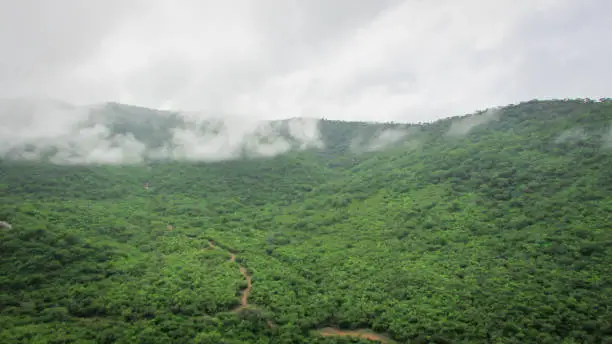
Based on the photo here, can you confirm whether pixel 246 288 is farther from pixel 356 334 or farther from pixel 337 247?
pixel 337 247

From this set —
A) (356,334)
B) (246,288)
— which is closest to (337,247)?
(246,288)

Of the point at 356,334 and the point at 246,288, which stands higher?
the point at 246,288

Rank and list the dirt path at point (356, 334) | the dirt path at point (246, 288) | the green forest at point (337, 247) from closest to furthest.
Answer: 1. the green forest at point (337, 247)
2. the dirt path at point (356, 334)
3. the dirt path at point (246, 288)

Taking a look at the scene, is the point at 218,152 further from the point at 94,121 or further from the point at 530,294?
the point at 530,294

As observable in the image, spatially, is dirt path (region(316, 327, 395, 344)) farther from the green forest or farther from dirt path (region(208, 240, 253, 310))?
dirt path (region(208, 240, 253, 310))

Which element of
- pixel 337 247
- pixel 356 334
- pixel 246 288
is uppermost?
pixel 337 247

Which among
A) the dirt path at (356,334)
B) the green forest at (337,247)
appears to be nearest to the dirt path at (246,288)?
the green forest at (337,247)

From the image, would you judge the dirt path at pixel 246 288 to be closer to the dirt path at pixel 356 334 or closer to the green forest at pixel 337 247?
the green forest at pixel 337 247
